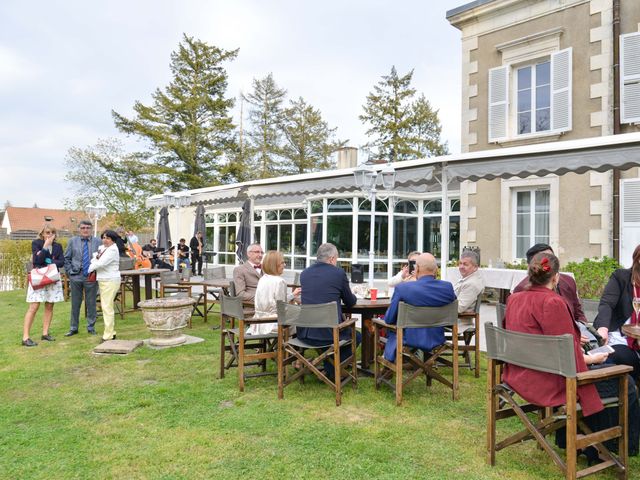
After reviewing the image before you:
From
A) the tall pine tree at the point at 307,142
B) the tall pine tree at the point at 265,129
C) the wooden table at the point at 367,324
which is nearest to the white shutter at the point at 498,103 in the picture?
the wooden table at the point at 367,324

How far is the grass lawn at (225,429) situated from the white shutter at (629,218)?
18.6 ft

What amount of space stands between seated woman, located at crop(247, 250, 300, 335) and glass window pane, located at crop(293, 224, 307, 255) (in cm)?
1076

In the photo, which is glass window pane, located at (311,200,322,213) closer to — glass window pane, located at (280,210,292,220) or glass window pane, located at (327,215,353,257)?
glass window pane, located at (327,215,353,257)

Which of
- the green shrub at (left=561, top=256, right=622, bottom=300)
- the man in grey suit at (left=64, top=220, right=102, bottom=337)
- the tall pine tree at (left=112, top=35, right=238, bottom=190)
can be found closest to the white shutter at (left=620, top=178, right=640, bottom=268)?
the green shrub at (left=561, top=256, right=622, bottom=300)

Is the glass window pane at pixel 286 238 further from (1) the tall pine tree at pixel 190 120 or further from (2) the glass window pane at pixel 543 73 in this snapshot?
(1) the tall pine tree at pixel 190 120

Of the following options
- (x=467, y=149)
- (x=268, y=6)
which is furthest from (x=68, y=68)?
(x=467, y=149)

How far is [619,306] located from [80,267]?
6450 millimetres

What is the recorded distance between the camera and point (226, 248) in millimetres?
19375

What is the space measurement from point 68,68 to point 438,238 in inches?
511

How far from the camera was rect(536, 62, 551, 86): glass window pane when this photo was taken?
962 centimetres

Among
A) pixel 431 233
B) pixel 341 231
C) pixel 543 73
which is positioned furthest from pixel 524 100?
pixel 341 231

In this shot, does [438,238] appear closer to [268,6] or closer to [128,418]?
[268,6]

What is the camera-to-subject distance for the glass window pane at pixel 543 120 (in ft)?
31.1

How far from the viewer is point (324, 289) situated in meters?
3.99
